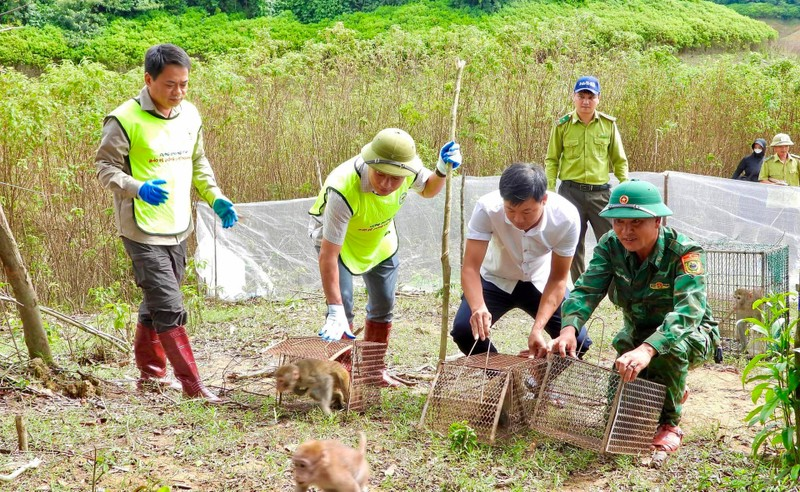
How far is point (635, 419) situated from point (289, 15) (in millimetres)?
21587

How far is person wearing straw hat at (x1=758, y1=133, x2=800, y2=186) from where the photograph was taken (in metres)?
11.4

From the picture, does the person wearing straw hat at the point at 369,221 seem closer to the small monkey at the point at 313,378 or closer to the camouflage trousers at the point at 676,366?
the small monkey at the point at 313,378

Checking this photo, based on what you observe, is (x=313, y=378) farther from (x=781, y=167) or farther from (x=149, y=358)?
(x=781, y=167)

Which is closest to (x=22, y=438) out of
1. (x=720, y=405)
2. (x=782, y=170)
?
(x=720, y=405)

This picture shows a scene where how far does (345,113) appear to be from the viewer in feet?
35.8

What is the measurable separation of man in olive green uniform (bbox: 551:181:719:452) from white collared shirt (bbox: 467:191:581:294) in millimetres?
309

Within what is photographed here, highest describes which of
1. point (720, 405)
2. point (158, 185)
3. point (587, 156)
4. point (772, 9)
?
point (772, 9)

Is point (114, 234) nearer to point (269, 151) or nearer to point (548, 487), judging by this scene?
point (269, 151)

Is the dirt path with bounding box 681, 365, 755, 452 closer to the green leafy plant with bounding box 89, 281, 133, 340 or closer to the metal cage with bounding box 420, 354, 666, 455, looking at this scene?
the metal cage with bounding box 420, 354, 666, 455

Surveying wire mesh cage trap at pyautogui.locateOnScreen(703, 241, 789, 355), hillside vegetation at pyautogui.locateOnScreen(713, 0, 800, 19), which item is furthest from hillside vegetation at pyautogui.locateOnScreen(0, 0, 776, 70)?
wire mesh cage trap at pyautogui.locateOnScreen(703, 241, 789, 355)

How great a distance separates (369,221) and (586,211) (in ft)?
12.0

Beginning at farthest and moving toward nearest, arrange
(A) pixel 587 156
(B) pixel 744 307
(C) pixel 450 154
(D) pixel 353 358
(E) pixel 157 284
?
1. (A) pixel 587 156
2. (B) pixel 744 307
3. (C) pixel 450 154
4. (E) pixel 157 284
5. (D) pixel 353 358

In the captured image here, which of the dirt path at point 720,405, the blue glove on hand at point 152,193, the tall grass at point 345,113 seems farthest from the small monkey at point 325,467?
the tall grass at point 345,113

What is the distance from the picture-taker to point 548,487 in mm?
3932
